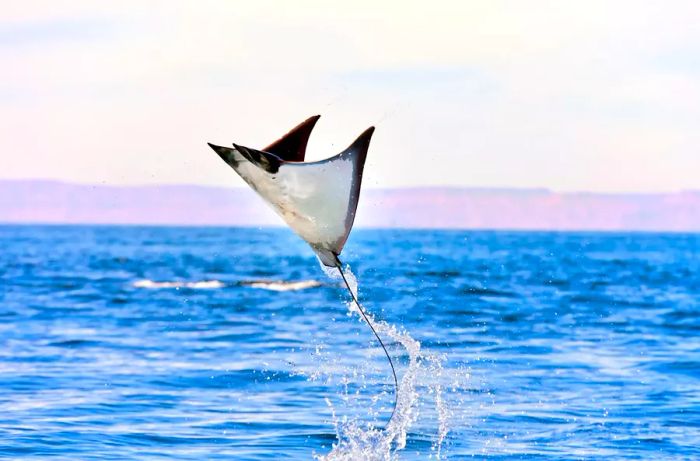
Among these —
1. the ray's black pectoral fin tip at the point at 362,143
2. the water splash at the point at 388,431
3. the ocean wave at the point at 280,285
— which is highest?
the ray's black pectoral fin tip at the point at 362,143

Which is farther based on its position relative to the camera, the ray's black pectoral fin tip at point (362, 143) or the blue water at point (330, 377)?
the blue water at point (330, 377)

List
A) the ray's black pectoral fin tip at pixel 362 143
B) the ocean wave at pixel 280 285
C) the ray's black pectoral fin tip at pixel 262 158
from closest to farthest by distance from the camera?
the ray's black pectoral fin tip at pixel 262 158 < the ray's black pectoral fin tip at pixel 362 143 < the ocean wave at pixel 280 285

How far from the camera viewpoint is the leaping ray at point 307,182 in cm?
773

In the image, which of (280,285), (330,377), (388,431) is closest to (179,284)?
(280,285)

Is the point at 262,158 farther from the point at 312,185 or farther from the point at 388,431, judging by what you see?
the point at 388,431

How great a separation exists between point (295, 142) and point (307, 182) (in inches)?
17.0

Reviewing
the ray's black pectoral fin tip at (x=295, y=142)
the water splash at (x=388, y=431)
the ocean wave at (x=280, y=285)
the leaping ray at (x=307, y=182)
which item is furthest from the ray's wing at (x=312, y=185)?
the ocean wave at (x=280, y=285)

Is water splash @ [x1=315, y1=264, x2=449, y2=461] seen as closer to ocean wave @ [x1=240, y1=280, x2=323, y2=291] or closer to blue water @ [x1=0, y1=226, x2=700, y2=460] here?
blue water @ [x1=0, y1=226, x2=700, y2=460]

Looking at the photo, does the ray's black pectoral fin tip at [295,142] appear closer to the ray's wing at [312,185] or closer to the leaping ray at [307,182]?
the leaping ray at [307,182]

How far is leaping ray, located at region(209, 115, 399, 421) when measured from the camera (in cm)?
773

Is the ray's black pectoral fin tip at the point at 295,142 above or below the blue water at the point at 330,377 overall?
above

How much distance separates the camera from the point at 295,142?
812 cm

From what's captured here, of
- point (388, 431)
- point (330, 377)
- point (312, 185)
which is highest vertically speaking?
point (312, 185)

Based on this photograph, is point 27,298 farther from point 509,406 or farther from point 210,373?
point 509,406
